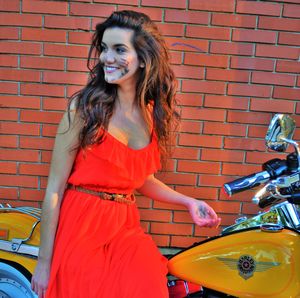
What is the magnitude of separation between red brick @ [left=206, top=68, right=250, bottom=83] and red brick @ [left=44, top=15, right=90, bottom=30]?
85 centimetres

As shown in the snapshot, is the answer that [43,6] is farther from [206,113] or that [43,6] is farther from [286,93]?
[286,93]

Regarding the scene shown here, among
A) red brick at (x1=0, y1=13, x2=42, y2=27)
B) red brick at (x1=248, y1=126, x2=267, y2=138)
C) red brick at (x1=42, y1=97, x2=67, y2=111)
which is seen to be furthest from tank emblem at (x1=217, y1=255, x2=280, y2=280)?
red brick at (x1=0, y1=13, x2=42, y2=27)

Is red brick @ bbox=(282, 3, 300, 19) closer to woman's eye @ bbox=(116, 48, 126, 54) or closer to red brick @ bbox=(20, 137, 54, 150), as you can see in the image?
woman's eye @ bbox=(116, 48, 126, 54)

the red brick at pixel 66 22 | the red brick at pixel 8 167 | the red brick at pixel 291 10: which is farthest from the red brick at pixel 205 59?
the red brick at pixel 8 167

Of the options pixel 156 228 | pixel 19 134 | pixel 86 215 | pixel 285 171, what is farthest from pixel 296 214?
pixel 19 134

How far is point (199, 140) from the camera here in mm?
2684

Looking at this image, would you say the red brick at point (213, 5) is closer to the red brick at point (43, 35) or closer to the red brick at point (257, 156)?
the red brick at point (43, 35)

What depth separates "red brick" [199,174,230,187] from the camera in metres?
2.73

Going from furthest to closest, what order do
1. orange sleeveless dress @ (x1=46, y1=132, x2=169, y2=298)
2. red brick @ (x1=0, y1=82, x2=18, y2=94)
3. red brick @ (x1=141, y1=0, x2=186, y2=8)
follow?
1. red brick @ (x1=0, y1=82, x2=18, y2=94)
2. red brick @ (x1=141, y1=0, x2=186, y2=8)
3. orange sleeveless dress @ (x1=46, y1=132, x2=169, y2=298)

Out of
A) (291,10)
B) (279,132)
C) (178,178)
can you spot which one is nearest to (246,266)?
(279,132)

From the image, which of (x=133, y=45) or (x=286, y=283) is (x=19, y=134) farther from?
(x=286, y=283)

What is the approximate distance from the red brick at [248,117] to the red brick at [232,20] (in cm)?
56

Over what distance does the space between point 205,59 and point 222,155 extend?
65 cm

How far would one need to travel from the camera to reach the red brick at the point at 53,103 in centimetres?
264
